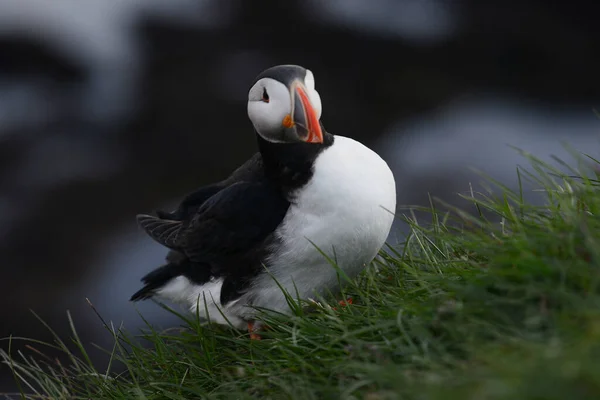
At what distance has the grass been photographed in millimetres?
1697

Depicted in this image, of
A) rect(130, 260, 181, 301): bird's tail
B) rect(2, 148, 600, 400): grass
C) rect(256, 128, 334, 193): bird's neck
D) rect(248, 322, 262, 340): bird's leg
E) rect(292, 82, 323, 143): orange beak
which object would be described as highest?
rect(292, 82, 323, 143): orange beak

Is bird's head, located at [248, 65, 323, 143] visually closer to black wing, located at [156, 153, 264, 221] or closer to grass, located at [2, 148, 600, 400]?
black wing, located at [156, 153, 264, 221]

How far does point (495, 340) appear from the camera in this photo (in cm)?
202

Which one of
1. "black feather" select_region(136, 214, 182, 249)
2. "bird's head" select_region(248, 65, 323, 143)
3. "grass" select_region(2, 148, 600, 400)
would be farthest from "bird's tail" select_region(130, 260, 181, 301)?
"bird's head" select_region(248, 65, 323, 143)

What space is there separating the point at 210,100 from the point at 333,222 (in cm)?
617

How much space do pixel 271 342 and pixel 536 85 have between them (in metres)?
7.18

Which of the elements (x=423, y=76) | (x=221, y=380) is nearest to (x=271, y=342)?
(x=221, y=380)

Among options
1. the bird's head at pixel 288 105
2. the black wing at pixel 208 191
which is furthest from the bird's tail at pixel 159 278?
the bird's head at pixel 288 105

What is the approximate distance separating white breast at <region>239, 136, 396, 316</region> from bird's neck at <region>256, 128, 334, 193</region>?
0.03 m

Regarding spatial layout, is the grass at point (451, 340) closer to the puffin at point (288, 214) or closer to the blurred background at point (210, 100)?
the puffin at point (288, 214)

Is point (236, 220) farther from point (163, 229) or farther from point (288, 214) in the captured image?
point (163, 229)

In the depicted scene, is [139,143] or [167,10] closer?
[139,143]

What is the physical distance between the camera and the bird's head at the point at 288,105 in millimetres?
2791

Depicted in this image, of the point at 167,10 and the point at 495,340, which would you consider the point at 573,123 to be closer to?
the point at 167,10
